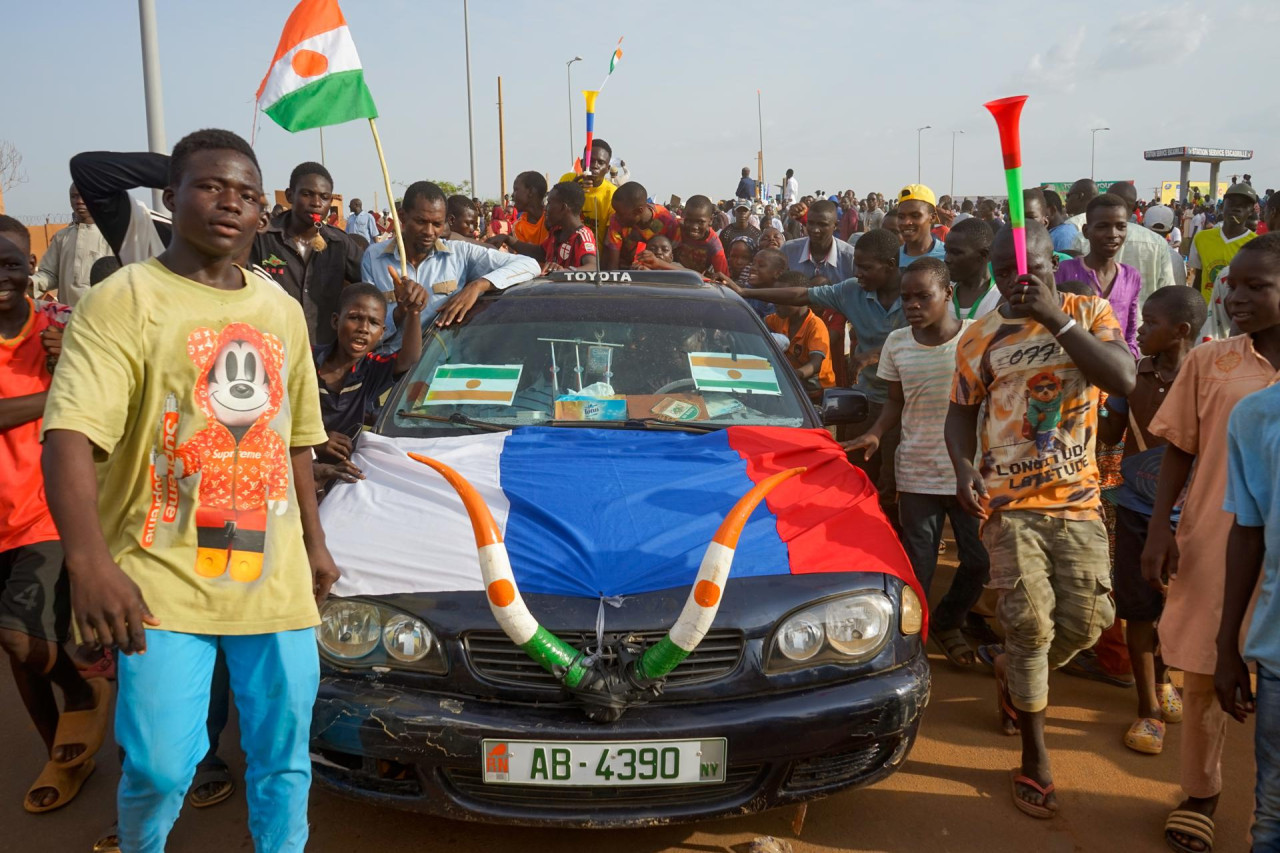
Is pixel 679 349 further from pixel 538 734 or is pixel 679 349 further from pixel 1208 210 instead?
pixel 1208 210

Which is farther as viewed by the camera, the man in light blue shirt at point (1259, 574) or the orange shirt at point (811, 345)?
the orange shirt at point (811, 345)

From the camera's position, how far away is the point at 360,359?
176 inches

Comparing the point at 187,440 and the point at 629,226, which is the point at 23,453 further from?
the point at 629,226

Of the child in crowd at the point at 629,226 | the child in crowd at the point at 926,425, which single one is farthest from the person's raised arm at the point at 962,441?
the child in crowd at the point at 629,226

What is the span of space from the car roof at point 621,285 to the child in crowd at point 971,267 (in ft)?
3.58

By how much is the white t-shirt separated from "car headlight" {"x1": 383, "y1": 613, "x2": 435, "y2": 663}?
237cm

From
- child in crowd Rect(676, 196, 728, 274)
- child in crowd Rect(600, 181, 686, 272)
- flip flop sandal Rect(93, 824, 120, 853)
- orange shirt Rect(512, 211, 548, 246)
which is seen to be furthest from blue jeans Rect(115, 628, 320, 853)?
orange shirt Rect(512, 211, 548, 246)

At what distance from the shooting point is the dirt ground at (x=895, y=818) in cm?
309

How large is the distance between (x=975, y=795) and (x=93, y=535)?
2801 mm

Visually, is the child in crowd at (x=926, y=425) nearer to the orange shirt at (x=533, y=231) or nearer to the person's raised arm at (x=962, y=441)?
the person's raised arm at (x=962, y=441)

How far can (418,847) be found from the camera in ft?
10.0

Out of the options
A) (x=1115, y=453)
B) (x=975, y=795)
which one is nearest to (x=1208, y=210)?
(x=1115, y=453)

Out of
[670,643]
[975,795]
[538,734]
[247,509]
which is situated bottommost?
[975,795]

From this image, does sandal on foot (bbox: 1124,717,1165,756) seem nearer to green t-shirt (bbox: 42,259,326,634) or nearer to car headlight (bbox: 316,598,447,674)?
car headlight (bbox: 316,598,447,674)
